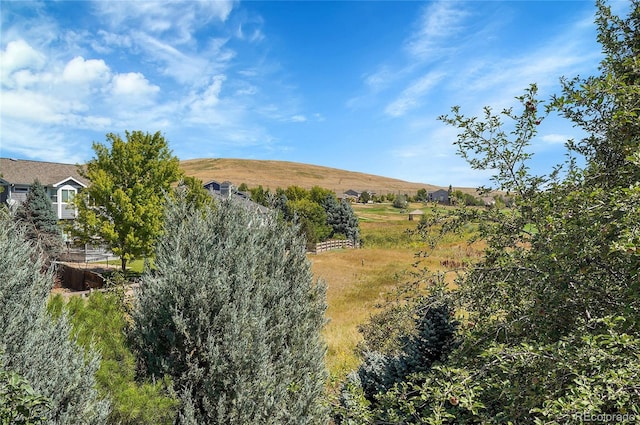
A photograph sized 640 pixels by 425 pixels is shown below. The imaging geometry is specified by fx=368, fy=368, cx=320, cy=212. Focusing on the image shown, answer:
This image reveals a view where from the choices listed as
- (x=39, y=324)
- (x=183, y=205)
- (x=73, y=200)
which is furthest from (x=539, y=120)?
(x=73, y=200)

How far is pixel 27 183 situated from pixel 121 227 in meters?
24.7

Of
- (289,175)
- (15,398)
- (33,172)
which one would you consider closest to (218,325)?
(15,398)

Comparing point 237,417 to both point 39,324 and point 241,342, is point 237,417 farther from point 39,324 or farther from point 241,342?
point 39,324

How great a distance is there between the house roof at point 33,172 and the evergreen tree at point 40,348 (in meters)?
38.2

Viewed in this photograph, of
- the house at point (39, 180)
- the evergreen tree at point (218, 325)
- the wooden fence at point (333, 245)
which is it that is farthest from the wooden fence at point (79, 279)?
the wooden fence at point (333, 245)

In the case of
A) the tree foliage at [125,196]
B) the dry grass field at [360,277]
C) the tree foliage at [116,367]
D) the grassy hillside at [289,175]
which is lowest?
the dry grass field at [360,277]

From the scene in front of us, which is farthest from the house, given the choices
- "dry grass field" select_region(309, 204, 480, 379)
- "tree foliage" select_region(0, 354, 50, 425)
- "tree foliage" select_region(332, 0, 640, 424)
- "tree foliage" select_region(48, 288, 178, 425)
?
"tree foliage" select_region(332, 0, 640, 424)

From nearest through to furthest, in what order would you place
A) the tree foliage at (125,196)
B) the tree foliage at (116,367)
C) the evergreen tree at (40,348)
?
the evergreen tree at (40,348) < the tree foliage at (116,367) < the tree foliage at (125,196)

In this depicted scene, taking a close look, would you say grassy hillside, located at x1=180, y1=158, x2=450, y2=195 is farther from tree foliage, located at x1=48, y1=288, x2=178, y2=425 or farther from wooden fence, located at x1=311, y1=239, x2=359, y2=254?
tree foliage, located at x1=48, y1=288, x2=178, y2=425

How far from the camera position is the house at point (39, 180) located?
35.9 meters

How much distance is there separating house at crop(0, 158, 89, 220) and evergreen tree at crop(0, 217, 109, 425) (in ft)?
122

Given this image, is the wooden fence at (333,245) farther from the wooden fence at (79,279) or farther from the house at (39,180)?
the house at (39,180)

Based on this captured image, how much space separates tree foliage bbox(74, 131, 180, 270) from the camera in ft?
64.7

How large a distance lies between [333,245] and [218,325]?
4287 centimetres
